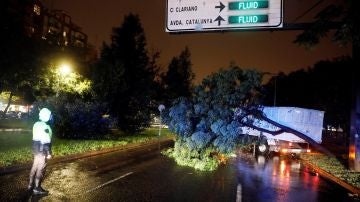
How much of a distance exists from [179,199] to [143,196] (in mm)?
903

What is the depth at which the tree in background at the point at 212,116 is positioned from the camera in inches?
728

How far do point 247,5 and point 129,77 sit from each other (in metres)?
31.8

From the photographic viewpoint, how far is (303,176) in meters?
17.5

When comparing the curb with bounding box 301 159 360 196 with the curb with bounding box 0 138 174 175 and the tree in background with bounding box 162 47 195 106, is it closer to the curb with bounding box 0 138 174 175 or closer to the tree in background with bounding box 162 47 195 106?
the curb with bounding box 0 138 174 175

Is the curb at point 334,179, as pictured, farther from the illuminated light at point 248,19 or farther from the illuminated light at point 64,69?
the illuminated light at point 64,69

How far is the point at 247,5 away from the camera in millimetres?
15852

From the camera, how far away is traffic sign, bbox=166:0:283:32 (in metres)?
15.7

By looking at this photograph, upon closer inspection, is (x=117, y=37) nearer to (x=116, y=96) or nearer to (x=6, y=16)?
(x=116, y=96)

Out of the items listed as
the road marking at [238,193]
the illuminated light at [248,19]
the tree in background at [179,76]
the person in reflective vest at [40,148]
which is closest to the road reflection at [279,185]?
the road marking at [238,193]

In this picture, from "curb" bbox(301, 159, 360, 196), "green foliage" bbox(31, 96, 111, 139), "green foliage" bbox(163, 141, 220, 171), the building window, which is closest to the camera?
"curb" bbox(301, 159, 360, 196)

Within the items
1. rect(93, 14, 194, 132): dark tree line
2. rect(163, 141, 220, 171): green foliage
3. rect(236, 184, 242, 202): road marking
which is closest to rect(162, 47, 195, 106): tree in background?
rect(93, 14, 194, 132): dark tree line

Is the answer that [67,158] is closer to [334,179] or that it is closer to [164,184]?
[164,184]

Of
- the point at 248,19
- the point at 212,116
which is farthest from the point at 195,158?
the point at 248,19

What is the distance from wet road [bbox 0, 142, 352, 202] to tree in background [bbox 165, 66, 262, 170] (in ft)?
3.62
